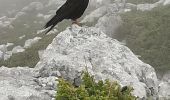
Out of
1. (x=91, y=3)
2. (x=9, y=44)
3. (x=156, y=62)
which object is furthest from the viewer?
(x=91, y=3)

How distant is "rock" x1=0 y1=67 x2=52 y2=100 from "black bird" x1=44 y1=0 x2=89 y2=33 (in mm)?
2049

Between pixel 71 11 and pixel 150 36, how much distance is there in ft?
36.5

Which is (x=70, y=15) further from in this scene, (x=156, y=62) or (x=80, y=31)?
(x=156, y=62)

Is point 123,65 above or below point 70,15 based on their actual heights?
below

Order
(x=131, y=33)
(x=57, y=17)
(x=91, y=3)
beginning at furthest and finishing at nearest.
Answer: (x=91, y=3) < (x=131, y=33) < (x=57, y=17)

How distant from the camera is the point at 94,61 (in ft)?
38.8

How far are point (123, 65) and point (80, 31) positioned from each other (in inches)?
64.8

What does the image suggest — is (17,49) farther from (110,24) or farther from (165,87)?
(165,87)

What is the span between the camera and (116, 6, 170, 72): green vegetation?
20.8 metres

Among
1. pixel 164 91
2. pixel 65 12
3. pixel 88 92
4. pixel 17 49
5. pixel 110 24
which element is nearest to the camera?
pixel 88 92

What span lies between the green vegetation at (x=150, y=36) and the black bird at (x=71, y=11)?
28.0 ft

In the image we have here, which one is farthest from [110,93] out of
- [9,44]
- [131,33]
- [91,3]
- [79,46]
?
[91,3]

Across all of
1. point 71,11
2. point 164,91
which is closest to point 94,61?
point 71,11

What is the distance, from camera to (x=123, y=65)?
12.2 meters
